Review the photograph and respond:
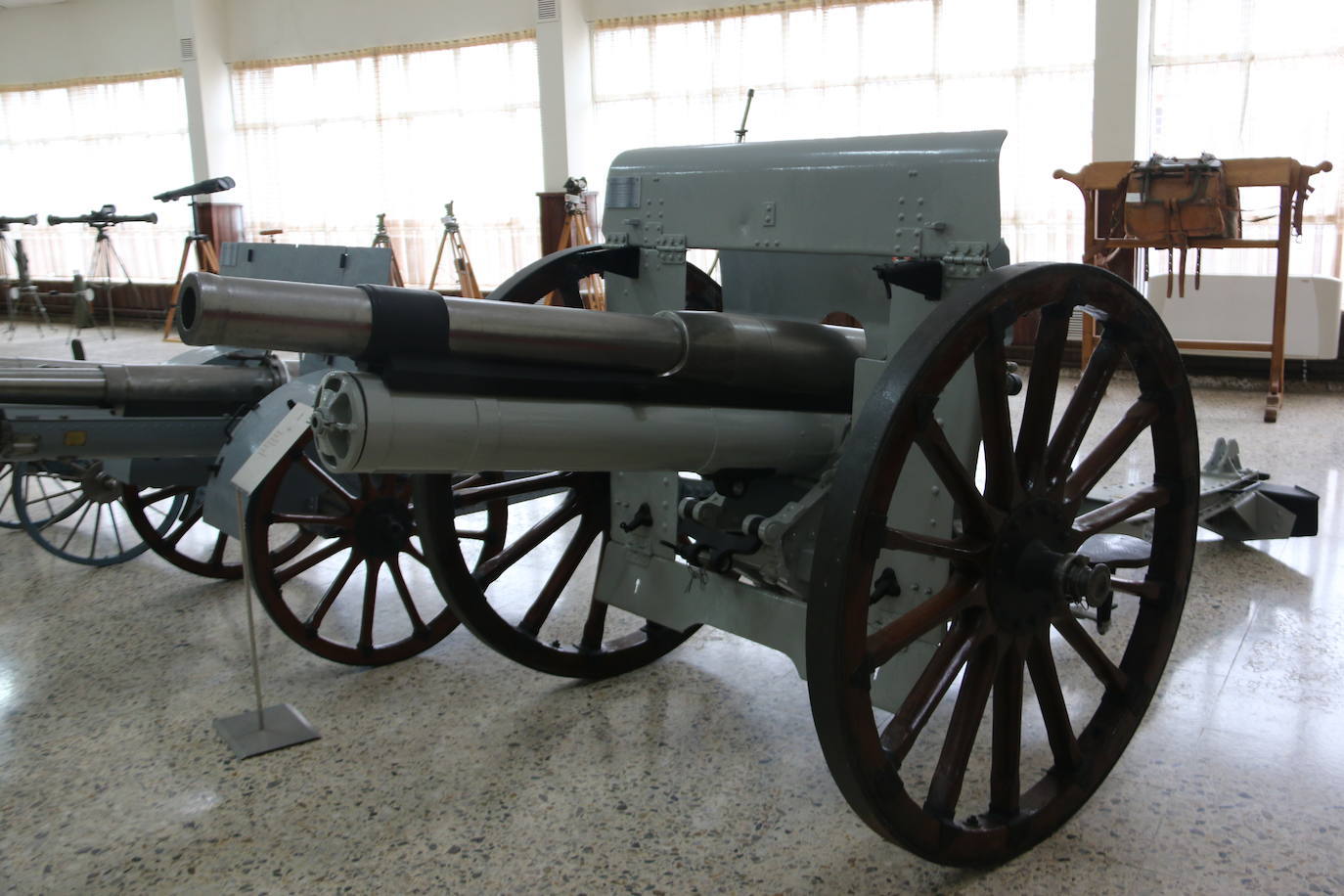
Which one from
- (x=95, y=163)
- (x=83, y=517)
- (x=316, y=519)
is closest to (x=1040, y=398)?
(x=316, y=519)

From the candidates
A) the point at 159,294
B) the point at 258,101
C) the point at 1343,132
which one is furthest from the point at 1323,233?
the point at 159,294

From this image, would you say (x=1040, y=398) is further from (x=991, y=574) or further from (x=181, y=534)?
(x=181, y=534)

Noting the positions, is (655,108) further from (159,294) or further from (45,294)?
(45,294)

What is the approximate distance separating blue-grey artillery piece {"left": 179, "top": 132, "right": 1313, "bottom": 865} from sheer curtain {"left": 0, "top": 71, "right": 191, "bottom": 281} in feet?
34.7

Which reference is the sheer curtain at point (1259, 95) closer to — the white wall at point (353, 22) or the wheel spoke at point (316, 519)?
the white wall at point (353, 22)

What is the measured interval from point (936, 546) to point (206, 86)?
36.3 feet

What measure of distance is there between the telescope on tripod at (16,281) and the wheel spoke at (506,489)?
9600mm

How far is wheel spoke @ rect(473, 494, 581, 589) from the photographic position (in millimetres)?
2592

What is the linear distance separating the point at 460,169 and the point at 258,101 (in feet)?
8.01

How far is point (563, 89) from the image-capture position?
9.43 m

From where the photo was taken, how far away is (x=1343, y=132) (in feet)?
23.0

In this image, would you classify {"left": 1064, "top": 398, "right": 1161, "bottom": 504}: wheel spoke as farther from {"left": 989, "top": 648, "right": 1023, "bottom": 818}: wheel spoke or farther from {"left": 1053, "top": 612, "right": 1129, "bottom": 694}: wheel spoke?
{"left": 989, "top": 648, "right": 1023, "bottom": 818}: wheel spoke

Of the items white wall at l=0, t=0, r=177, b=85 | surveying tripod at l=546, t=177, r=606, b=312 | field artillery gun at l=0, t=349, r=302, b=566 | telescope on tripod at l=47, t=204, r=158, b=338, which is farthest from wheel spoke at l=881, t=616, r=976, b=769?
white wall at l=0, t=0, r=177, b=85

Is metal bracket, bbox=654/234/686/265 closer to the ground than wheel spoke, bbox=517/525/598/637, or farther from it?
farther from it
